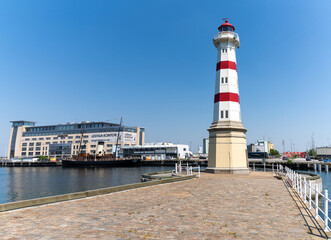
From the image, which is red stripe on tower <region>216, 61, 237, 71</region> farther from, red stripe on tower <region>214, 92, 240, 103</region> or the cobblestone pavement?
the cobblestone pavement

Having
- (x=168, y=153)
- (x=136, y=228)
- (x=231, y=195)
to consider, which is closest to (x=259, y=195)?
(x=231, y=195)

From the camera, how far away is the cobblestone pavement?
6379mm

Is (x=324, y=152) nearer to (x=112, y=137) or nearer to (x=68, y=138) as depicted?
(x=112, y=137)

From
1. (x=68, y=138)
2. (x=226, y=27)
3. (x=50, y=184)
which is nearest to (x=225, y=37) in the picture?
(x=226, y=27)

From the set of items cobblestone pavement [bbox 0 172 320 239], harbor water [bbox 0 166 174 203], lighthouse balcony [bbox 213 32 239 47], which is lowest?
harbor water [bbox 0 166 174 203]

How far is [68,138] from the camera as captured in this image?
135875mm

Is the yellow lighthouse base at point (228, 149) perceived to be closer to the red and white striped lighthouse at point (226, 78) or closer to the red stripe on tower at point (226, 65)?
the red and white striped lighthouse at point (226, 78)

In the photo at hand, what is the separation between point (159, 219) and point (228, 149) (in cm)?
1886

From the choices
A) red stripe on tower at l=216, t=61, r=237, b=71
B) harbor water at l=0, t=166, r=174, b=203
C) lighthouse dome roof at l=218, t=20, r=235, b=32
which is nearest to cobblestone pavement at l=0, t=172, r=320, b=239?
harbor water at l=0, t=166, r=174, b=203

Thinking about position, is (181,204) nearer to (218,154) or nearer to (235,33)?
(218,154)

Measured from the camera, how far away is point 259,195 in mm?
12672

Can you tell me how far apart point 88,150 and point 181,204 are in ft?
419

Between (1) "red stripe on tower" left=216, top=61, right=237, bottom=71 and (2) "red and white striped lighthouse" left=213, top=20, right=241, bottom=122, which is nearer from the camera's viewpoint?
(2) "red and white striped lighthouse" left=213, top=20, right=241, bottom=122

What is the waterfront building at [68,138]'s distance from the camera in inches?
4995
